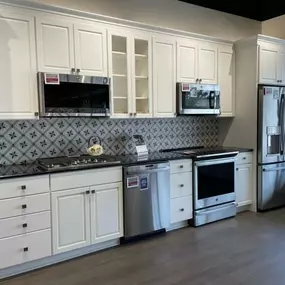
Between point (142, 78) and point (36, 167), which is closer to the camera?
point (36, 167)

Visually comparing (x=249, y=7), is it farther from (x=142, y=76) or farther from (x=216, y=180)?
(x=216, y=180)

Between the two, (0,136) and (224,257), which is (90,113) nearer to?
(0,136)

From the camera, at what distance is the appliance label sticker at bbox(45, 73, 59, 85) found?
3037 millimetres

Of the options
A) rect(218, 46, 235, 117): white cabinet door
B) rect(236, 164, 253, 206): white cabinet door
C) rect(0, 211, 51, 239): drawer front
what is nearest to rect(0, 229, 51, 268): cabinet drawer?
rect(0, 211, 51, 239): drawer front

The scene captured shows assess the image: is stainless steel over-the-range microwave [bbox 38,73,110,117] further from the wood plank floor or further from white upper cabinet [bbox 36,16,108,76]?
the wood plank floor

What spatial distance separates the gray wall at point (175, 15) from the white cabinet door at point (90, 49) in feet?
1.65

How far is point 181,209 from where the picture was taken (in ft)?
12.4

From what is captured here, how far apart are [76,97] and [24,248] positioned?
1.52m

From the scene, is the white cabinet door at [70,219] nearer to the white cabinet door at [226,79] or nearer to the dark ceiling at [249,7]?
the white cabinet door at [226,79]

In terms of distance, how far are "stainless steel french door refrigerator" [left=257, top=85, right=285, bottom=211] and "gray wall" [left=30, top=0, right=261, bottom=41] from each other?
1250mm

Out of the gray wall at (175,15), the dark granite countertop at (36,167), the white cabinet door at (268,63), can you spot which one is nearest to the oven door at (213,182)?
the dark granite countertop at (36,167)

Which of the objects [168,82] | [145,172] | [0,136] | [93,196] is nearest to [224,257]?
[145,172]

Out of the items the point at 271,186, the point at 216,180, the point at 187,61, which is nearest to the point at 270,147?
the point at 271,186

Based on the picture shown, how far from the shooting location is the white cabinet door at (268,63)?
4.36 metres
